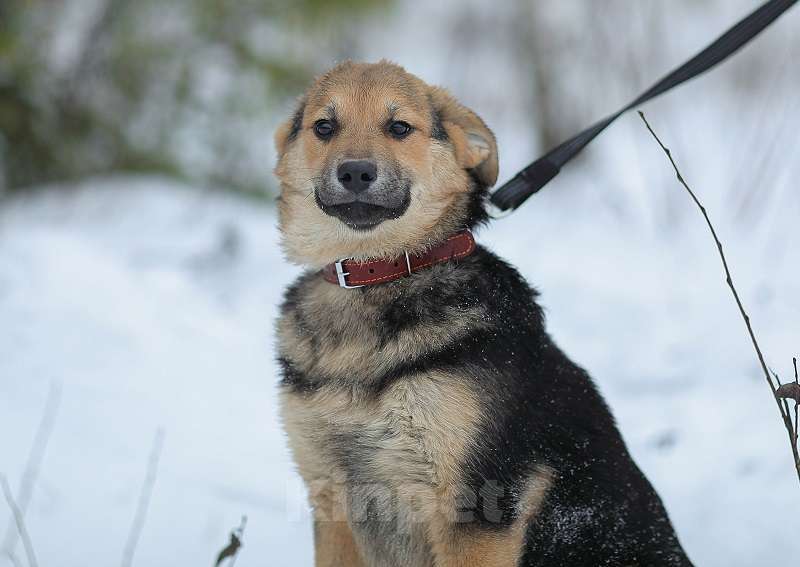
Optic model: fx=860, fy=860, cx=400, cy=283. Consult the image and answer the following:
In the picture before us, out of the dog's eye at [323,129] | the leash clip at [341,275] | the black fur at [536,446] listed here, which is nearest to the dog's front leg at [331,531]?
the black fur at [536,446]

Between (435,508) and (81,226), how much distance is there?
20.8ft

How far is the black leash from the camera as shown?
2338 millimetres

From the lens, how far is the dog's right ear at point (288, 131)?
3.12m

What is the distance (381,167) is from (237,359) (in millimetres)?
3579

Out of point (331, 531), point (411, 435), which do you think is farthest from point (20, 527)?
point (411, 435)

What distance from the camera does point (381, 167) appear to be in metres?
2.71

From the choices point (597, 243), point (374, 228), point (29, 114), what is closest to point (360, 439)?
point (374, 228)

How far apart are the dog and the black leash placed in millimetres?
129

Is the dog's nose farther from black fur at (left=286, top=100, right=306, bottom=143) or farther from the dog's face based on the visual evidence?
black fur at (left=286, top=100, right=306, bottom=143)

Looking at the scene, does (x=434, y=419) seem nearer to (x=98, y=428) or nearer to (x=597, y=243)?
(x=98, y=428)

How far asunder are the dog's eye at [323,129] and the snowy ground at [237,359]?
176cm

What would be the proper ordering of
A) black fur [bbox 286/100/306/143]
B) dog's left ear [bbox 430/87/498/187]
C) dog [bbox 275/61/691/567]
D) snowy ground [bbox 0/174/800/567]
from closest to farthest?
dog [bbox 275/61/691/567]
dog's left ear [bbox 430/87/498/187]
black fur [bbox 286/100/306/143]
snowy ground [bbox 0/174/800/567]

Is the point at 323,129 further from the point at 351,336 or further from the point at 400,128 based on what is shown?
the point at 351,336

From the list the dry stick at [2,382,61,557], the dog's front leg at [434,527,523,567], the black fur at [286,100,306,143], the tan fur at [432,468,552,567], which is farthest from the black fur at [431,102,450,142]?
the dry stick at [2,382,61,557]
